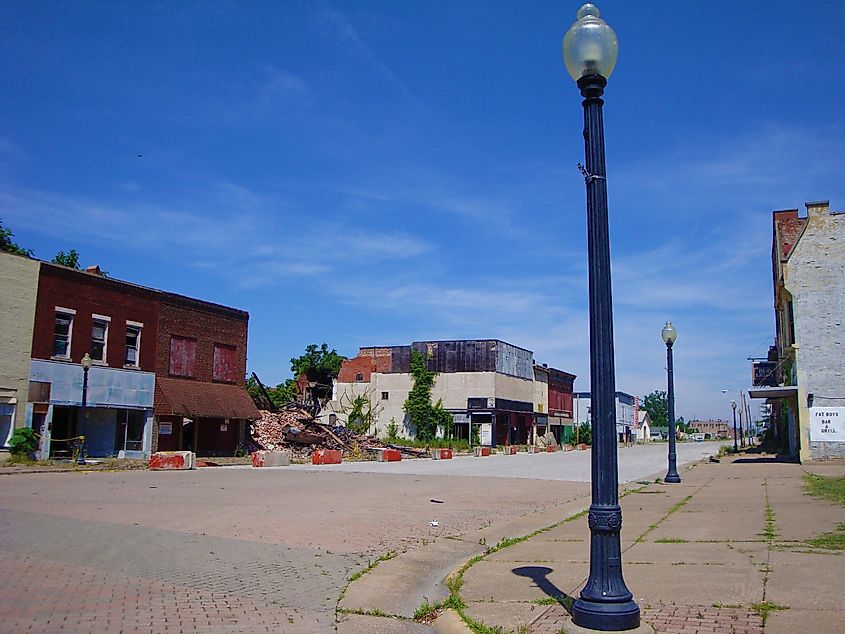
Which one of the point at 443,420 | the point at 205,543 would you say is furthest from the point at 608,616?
the point at 443,420

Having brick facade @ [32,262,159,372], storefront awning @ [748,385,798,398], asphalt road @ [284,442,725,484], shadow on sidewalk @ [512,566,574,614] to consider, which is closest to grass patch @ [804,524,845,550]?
shadow on sidewalk @ [512,566,574,614]

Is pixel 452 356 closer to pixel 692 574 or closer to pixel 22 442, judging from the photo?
pixel 22 442

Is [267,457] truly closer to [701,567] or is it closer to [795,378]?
[795,378]

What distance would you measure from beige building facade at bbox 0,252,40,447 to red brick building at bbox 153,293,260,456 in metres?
7.59

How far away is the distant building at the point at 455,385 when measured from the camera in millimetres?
75312

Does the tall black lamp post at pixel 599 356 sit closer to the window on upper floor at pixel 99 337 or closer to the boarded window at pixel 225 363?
the window on upper floor at pixel 99 337

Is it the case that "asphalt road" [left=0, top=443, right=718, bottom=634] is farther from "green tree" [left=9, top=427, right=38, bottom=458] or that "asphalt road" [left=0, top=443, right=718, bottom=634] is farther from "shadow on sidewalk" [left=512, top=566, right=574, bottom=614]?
"green tree" [left=9, top=427, right=38, bottom=458]

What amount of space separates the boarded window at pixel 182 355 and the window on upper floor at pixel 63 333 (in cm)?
637

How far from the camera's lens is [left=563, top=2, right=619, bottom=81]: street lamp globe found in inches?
257

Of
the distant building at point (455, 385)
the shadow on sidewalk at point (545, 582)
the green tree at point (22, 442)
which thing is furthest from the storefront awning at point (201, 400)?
the shadow on sidewalk at point (545, 582)

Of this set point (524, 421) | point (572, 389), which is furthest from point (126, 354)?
point (572, 389)

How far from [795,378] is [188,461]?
91.3 ft

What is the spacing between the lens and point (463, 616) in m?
6.96

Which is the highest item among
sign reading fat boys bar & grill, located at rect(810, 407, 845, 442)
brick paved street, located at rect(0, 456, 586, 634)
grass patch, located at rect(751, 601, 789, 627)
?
sign reading fat boys bar & grill, located at rect(810, 407, 845, 442)
